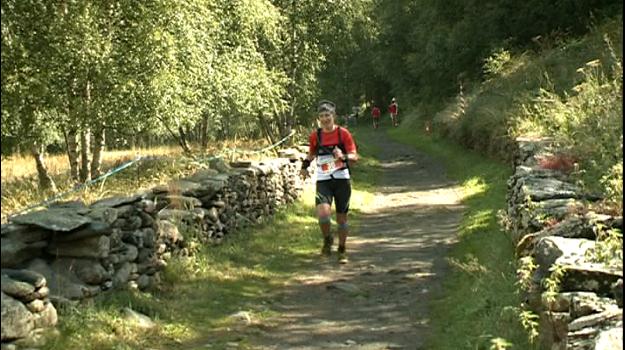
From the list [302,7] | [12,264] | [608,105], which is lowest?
[12,264]

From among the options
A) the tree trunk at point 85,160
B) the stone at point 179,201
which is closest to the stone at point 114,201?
the stone at point 179,201

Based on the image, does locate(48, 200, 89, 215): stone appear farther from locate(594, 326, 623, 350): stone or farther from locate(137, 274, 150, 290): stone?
locate(594, 326, 623, 350): stone

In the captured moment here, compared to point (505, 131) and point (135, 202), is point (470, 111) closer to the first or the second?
point (505, 131)

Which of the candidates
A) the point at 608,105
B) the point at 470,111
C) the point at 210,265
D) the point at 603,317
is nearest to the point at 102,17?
the point at 210,265

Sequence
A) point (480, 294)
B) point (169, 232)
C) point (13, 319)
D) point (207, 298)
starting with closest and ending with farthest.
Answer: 1. point (13, 319)
2. point (480, 294)
3. point (207, 298)
4. point (169, 232)

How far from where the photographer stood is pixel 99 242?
282 inches

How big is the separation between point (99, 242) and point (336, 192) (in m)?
4.02

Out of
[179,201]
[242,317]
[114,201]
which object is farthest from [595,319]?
[179,201]

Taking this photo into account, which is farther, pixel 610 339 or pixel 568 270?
pixel 568 270

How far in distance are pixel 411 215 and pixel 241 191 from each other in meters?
3.86

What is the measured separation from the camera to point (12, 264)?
6355 mm

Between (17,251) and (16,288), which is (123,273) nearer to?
(17,251)

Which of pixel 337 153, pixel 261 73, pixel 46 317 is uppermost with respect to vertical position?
pixel 261 73

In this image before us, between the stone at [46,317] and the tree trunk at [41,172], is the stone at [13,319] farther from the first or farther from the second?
the tree trunk at [41,172]
